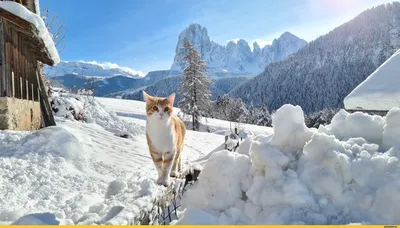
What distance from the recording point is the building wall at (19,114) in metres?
9.26

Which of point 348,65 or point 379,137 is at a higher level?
point 348,65

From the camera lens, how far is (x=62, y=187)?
6676 millimetres

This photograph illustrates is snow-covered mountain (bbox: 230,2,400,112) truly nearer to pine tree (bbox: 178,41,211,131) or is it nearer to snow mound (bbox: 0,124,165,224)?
pine tree (bbox: 178,41,211,131)

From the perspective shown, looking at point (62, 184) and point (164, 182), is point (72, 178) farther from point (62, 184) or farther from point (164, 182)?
point (164, 182)

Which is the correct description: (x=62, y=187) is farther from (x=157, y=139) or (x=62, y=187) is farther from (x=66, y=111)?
(x=66, y=111)

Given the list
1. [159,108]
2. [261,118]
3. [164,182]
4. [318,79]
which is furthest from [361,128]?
[318,79]

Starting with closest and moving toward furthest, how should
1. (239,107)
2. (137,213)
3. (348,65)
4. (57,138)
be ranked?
(137,213) → (57,138) → (239,107) → (348,65)

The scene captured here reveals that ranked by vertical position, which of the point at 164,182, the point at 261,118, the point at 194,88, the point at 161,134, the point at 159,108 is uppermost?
the point at 194,88

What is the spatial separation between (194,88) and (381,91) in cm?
3181

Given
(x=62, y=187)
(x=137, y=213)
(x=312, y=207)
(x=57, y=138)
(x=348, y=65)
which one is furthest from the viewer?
(x=348, y=65)

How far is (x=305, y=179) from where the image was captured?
296 centimetres

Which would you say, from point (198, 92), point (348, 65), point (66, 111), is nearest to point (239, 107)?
point (198, 92)

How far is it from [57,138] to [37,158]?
1.33 meters

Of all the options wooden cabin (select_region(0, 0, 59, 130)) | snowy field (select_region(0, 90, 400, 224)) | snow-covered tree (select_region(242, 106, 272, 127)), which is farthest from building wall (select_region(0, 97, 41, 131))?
snow-covered tree (select_region(242, 106, 272, 127))
